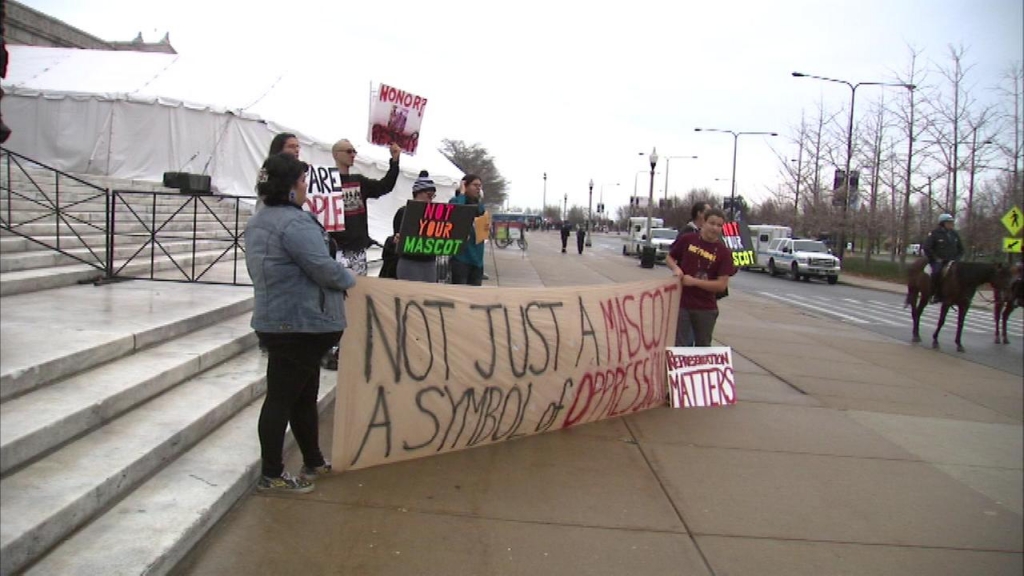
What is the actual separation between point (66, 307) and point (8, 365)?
212cm

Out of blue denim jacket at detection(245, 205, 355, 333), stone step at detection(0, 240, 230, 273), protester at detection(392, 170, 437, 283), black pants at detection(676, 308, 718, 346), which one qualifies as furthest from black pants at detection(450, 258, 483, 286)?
blue denim jacket at detection(245, 205, 355, 333)

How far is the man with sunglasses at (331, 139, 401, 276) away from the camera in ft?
18.6

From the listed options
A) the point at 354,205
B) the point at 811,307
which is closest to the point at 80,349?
the point at 354,205

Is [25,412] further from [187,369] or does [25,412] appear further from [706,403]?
[706,403]

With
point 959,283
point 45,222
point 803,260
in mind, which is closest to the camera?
point 45,222

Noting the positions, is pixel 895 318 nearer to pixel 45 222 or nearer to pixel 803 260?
pixel 803 260

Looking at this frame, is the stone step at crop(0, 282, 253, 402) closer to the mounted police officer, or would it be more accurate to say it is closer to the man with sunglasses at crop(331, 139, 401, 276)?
the man with sunglasses at crop(331, 139, 401, 276)

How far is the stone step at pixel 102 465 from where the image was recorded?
108 inches

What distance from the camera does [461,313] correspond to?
4.71m

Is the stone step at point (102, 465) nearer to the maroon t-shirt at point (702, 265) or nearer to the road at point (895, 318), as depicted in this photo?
the maroon t-shirt at point (702, 265)

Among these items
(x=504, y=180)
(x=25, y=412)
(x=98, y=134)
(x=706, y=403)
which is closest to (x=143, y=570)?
(x=25, y=412)

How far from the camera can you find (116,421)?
386 cm

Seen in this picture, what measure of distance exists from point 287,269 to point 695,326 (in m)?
4.09

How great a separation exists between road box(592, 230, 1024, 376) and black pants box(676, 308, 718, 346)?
19.0ft
